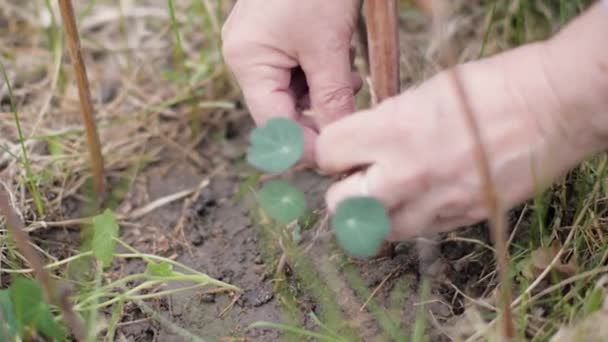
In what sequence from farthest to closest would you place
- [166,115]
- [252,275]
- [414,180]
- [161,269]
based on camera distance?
[166,115] < [252,275] < [161,269] < [414,180]

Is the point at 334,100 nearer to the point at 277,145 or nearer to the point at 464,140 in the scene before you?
the point at 277,145

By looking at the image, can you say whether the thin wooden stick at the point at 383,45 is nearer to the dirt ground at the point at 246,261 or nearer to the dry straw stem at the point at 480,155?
the dry straw stem at the point at 480,155

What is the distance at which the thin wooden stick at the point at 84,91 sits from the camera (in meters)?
1.36

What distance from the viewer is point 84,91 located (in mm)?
1426

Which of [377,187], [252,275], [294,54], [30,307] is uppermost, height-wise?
[294,54]

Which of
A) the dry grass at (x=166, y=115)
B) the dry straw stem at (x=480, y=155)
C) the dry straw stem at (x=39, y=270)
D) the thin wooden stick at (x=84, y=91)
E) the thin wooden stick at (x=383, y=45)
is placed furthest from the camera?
the thin wooden stick at (x=84, y=91)

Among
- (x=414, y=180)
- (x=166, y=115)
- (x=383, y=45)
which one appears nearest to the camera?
(x=414, y=180)

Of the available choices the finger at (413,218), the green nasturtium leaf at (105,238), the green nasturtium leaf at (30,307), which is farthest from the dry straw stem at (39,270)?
the finger at (413,218)

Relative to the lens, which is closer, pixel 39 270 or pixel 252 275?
pixel 39 270

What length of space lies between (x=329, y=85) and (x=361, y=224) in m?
0.23

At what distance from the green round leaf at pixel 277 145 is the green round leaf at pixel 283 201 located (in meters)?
0.06

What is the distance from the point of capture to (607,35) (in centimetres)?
102

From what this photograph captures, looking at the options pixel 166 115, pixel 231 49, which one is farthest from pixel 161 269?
pixel 166 115

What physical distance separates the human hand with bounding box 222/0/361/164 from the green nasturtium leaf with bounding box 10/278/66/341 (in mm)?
358
